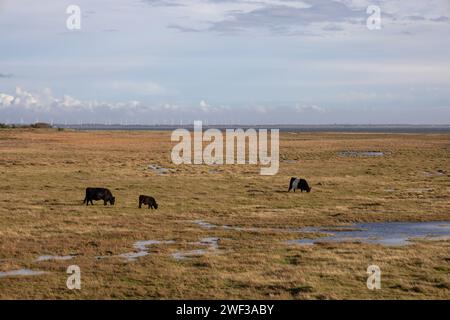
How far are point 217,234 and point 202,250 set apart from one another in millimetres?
2652

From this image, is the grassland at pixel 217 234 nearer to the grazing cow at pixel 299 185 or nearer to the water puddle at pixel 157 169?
the grazing cow at pixel 299 185

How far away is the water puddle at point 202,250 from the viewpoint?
17422 mm

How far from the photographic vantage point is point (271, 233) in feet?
68.7

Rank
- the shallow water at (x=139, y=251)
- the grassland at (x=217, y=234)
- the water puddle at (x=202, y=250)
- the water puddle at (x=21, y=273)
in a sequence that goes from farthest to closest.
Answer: the water puddle at (x=202, y=250) → the shallow water at (x=139, y=251) → the water puddle at (x=21, y=273) → the grassland at (x=217, y=234)

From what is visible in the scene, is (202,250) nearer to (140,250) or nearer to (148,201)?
(140,250)

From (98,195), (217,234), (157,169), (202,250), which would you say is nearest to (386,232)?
(217,234)

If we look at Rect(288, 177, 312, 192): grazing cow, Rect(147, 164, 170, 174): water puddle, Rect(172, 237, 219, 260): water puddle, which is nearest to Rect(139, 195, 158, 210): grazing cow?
Rect(172, 237, 219, 260): water puddle

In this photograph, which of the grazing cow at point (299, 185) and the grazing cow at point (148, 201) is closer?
the grazing cow at point (148, 201)

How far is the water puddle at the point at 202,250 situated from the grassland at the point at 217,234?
9.6 inches

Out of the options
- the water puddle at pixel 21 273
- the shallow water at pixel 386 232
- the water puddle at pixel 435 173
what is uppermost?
the water puddle at pixel 435 173

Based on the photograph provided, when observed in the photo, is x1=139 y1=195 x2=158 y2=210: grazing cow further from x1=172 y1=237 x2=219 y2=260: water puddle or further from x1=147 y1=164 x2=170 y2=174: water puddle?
x1=147 y1=164 x2=170 y2=174: water puddle

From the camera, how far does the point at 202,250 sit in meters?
18.3

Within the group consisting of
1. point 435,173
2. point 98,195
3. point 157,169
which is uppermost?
point 98,195

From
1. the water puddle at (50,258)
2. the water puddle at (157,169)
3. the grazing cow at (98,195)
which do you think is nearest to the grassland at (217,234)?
the water puddle at (50,258)
